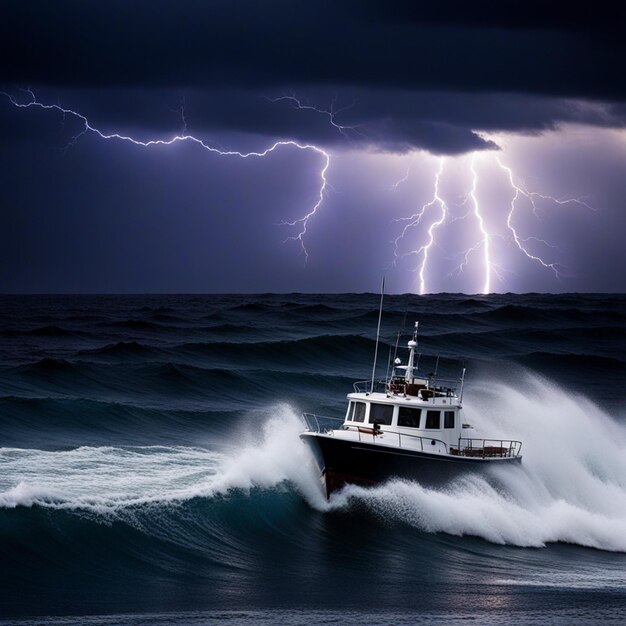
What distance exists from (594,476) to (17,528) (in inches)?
627

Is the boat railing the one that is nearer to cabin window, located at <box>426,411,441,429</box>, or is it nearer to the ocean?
the ocean

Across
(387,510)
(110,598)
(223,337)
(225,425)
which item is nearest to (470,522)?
(387,510)

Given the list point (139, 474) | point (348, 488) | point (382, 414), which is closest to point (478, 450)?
point (382, 414)

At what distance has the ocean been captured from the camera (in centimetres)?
1761

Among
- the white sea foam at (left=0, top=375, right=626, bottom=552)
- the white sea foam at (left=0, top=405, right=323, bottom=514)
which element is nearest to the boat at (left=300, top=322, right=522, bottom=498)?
the white sea foam at (left=0, top=375, right=626, bottom=552)

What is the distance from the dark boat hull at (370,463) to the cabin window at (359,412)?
1174 mm

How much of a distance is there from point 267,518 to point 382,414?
3337 mm

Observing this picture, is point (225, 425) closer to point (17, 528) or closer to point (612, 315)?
point (17, 528)

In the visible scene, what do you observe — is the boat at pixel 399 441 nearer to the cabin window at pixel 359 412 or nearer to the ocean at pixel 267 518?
the cabin window at pixel 359 412

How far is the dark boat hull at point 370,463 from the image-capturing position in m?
23.7

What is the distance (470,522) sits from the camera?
24219 millimetres

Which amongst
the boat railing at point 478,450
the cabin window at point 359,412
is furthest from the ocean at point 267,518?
the cabin window at point 359,412

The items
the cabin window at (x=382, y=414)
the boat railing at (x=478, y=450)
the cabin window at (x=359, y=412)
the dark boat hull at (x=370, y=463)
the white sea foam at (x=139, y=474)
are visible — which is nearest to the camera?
the white sea foam at (x=139, y=474)

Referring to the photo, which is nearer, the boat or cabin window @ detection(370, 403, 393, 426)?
the boat
